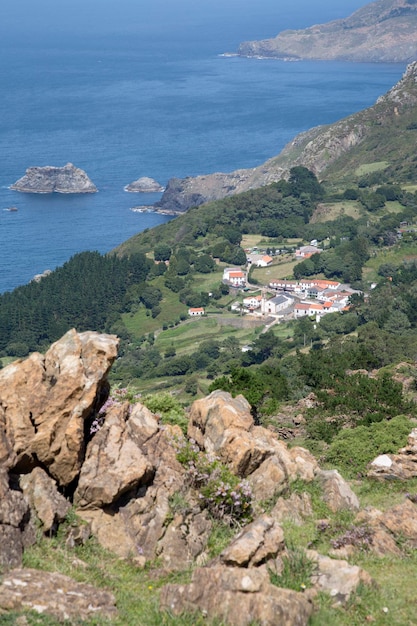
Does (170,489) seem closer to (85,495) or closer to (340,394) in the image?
(85,495)

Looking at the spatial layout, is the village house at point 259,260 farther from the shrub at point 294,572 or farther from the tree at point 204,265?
the shrub at point 294,572

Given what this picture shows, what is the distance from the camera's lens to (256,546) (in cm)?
1627

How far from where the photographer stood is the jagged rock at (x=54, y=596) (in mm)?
14633

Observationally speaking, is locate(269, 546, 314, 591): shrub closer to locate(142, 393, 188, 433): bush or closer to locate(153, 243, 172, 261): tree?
locate(142, 393, 188, 433): bush

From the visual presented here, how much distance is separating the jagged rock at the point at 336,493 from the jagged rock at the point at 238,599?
566 cm

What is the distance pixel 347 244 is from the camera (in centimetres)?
13300

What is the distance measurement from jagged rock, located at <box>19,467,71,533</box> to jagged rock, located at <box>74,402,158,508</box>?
17.2 inches

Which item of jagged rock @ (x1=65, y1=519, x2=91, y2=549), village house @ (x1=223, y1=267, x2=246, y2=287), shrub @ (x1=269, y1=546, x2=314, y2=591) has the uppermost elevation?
jagged rock @ (x1=65, y1=519, x2=91, y2=549)

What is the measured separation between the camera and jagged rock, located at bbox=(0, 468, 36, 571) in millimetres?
15845

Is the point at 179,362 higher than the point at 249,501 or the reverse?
the reverse

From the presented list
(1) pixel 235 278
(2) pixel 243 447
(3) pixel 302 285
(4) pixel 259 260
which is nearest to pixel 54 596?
(2) pixel 243 447

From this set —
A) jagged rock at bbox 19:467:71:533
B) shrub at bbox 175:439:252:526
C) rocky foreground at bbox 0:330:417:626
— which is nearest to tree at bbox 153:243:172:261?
rocky foreground at bbox 0:330:417:626

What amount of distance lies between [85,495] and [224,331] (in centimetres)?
9032

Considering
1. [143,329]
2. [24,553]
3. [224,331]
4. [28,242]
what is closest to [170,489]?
[24,553]
